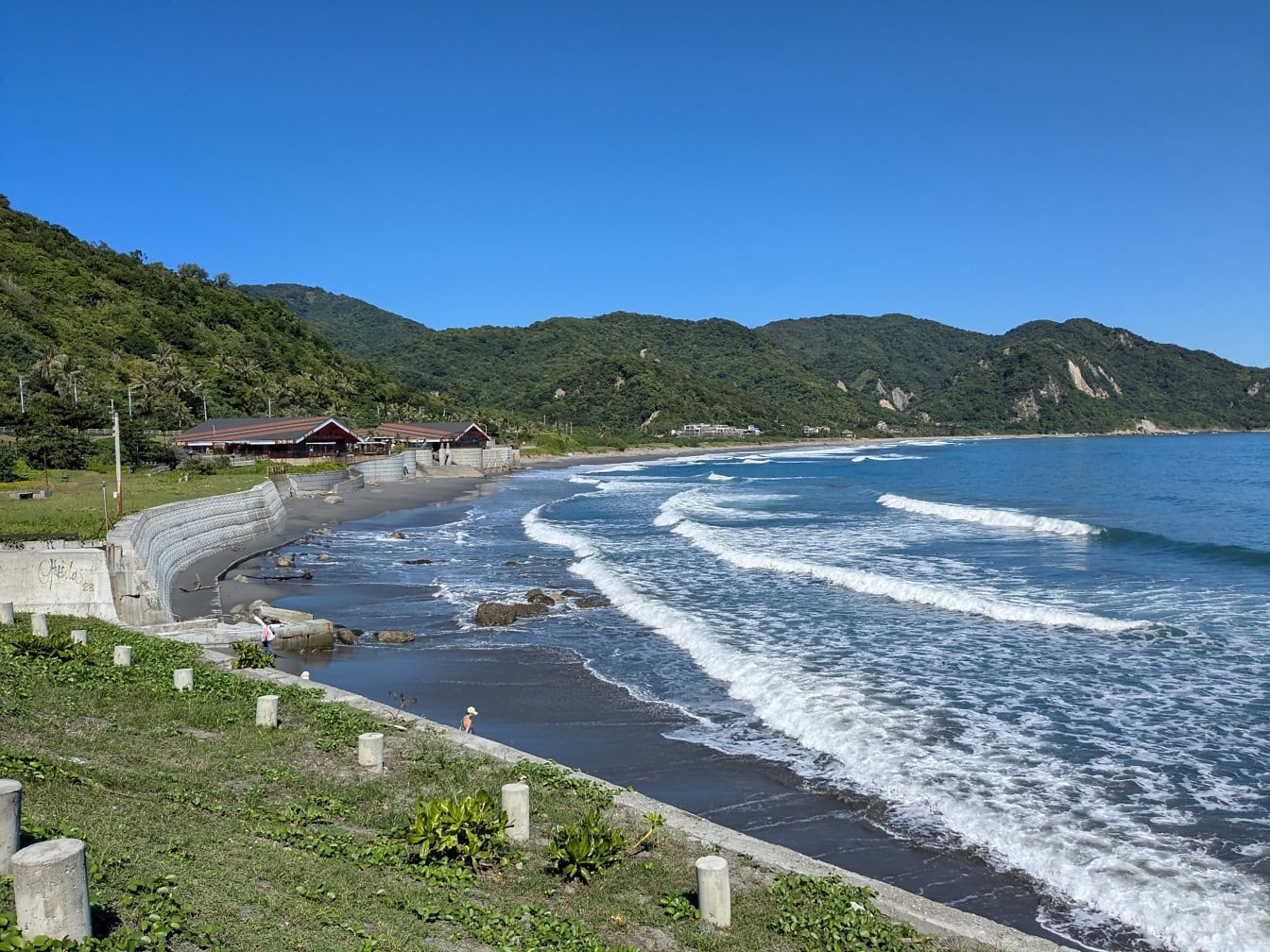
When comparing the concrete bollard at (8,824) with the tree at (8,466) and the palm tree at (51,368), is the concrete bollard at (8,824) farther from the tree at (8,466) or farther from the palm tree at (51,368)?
the palm tree at (51,368)

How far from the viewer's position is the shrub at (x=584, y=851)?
310 inches

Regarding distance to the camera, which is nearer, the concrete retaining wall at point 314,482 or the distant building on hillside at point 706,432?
the concrete retaining wall at point 314,482

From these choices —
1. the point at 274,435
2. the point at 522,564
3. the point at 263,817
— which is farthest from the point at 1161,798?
the point at 274,435

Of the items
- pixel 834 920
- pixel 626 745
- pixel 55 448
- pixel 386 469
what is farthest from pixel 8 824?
pixel 386 469

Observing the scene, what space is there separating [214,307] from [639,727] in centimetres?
11825

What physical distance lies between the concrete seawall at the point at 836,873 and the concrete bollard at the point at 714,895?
1576 millimetres

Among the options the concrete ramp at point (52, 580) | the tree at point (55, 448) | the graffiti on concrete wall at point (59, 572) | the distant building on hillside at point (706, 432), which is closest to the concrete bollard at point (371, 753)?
the concrete ramp at point (52, 580)

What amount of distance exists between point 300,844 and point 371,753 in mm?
2705

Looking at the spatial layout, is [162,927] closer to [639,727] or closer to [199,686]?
[199,686]

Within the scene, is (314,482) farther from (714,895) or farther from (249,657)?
(714,895)

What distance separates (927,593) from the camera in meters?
24.5

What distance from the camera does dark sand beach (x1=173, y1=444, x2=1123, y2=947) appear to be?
9.86 meters

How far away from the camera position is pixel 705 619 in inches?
882

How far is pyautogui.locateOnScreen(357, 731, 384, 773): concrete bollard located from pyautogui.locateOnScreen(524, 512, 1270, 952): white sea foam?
6308 mm
